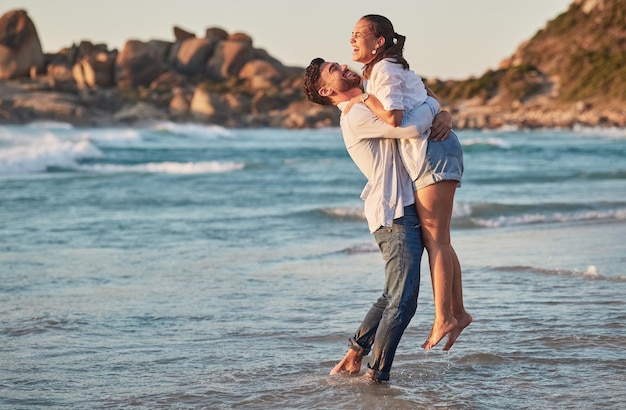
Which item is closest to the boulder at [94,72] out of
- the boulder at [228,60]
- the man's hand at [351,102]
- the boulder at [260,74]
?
the boulder at [228,60]

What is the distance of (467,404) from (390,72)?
1498 mm

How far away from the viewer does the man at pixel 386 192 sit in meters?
4.55

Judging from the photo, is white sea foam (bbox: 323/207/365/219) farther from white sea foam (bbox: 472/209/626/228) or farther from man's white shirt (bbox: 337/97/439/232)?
man's white shirt (bbox: 337/97/439/232)

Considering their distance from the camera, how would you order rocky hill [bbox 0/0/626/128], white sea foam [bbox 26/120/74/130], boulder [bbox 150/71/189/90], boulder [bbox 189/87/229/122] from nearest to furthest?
white sea foam [bbox 26/120/74/130] < rocky hill [bbox 0/0/626/128] < boulder [bbox 189/87/229/122] < boulder [bbox 150/71/189/90]

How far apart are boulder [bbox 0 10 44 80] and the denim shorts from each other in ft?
332

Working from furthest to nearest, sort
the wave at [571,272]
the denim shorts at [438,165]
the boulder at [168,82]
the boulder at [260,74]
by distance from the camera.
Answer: the boulder at [260,74]
the boulder at [168,82]
the wave at [571,272]
the denim shorts at [438,165]

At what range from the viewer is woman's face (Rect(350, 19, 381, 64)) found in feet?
14.7

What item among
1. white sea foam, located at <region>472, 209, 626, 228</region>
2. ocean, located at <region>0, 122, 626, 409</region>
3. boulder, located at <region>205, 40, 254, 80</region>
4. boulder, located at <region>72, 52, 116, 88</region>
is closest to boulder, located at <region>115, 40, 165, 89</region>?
boulder, located at <region>72, 52, 116, 88</region>

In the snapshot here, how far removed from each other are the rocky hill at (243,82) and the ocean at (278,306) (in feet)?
198

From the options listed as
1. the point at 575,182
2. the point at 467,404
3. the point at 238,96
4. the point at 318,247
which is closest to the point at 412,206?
the point at 467,404

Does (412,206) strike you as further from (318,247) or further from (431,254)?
(318,247)

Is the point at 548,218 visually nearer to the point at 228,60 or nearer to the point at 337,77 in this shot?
the point at 337,77

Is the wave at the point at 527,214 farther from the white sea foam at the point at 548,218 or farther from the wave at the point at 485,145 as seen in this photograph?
the wave at the point at 485,145

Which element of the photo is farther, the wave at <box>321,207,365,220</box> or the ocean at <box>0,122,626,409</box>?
the wave at <box>321,207,365,220</box>
